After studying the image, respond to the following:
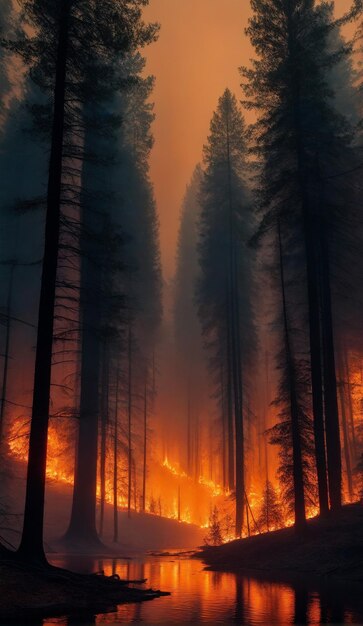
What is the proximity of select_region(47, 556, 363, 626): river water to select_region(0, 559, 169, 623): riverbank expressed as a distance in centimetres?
43

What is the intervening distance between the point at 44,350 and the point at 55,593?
4478 mm

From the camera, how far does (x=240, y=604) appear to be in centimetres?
830

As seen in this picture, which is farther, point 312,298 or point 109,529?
point 109,529

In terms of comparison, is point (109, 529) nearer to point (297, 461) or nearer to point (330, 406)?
point (297, 461)

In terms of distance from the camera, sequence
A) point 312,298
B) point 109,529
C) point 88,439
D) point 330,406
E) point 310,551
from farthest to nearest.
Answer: point 109,529 < point 88,439 < point 312,298 < point 330,406 < point 310,551

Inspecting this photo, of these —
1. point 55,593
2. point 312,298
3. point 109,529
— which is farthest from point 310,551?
point 109,529

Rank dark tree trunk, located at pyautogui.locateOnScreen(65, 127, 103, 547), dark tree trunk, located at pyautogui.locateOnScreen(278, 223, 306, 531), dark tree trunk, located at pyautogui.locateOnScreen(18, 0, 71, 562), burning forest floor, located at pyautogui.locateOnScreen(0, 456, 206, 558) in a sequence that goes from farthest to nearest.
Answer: dark tree trunk, located at pyautogui.locateOnScreen(65, 127, 103, 547), burning forest floor, located at pyautogui.locateOnScreen(0, 456, 206, 558), dark tree trunk, located at pyautogui.locateOnScreen(278, 223, 306, 531), dark tree trunk, located at pyautogui.locateOnScreen(18, 0, 71, 562)

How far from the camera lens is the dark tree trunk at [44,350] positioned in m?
9.89

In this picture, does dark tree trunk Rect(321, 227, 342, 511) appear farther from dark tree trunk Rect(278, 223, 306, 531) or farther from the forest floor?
dark tree trunk Rect(278, 223, 306, 531)

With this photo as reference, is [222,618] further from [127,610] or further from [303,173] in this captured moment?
[303,173]

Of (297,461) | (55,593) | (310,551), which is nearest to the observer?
(55,593)

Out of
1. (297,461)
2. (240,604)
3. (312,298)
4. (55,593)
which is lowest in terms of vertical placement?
(240,604)

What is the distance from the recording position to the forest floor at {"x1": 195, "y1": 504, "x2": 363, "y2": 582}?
12914 mm

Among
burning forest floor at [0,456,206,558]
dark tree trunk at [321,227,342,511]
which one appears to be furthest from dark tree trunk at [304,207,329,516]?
burning forest floor at [0,456,206,558]
